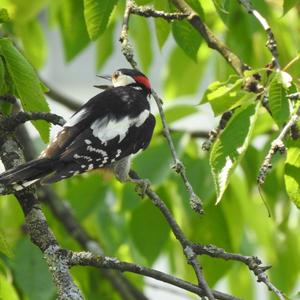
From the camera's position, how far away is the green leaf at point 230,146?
2484mm

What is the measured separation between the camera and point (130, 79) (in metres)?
4.23

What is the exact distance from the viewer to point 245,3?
275 cm

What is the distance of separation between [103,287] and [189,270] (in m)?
0.40

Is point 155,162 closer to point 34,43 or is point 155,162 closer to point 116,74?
point 116,74

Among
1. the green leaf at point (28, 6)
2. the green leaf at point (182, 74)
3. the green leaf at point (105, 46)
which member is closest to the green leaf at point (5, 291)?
the green leaf at point (28, 6)

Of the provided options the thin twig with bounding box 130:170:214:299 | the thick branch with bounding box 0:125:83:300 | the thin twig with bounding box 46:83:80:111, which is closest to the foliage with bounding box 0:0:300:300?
the thick branch with bounding box 0:125:83:300

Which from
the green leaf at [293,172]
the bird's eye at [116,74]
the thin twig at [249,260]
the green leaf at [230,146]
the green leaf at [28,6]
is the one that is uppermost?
the green leaf at [28,6]

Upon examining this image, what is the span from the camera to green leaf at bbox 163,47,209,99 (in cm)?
460

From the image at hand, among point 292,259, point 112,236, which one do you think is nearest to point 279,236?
point 292,259

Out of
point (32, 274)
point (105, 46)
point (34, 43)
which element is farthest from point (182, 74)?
point (32, 274)

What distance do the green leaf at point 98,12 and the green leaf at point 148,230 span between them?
3.61 feet

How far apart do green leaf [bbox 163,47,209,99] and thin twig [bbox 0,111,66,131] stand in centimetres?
174

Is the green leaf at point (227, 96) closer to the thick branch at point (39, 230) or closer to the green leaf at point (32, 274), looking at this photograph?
the thick branch at point (39, 230)

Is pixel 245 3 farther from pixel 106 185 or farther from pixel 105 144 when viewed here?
pixel 106 185
